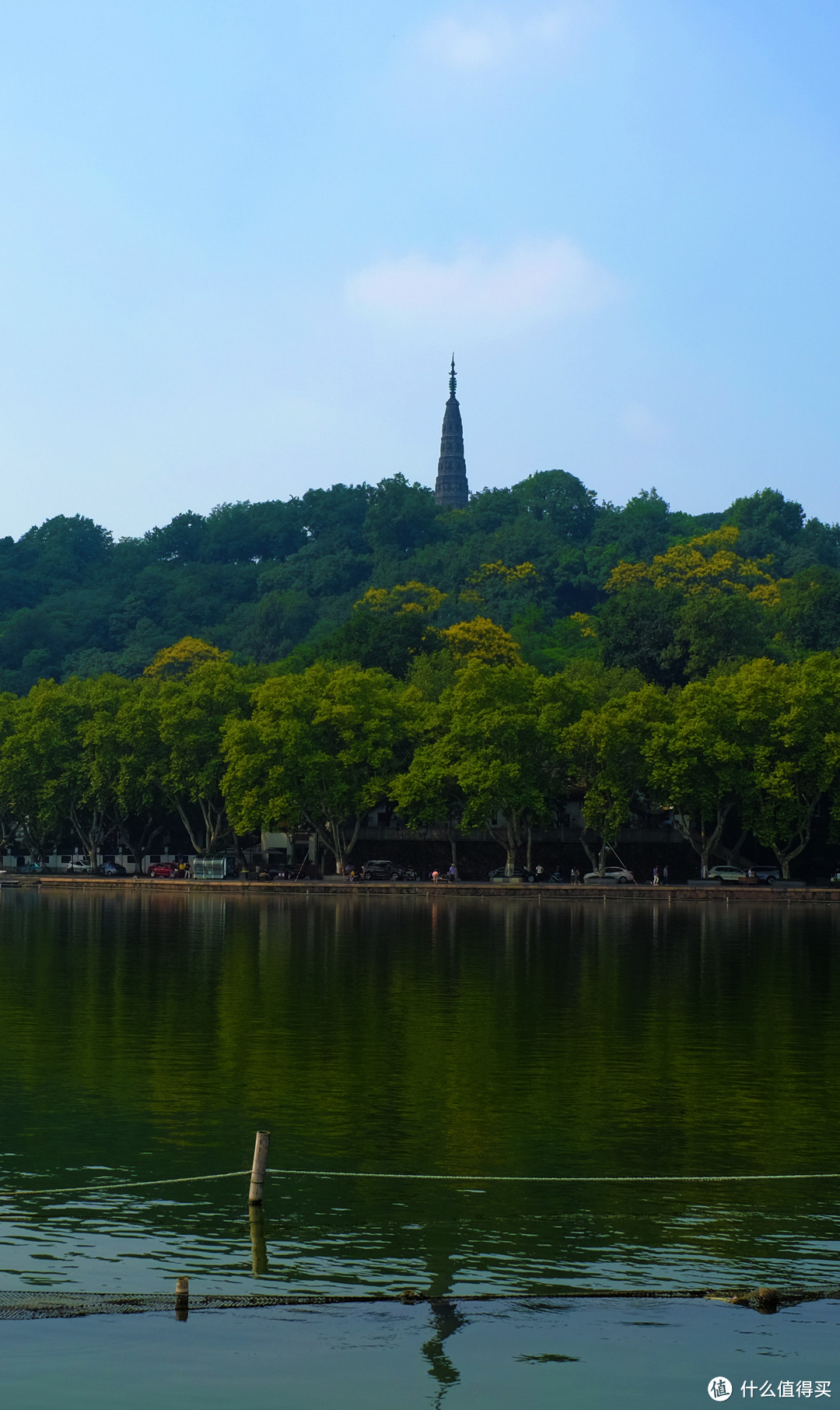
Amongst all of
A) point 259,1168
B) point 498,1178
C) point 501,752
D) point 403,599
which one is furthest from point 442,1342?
point 403,599

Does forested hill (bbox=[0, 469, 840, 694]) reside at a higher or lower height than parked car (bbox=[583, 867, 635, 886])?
higher

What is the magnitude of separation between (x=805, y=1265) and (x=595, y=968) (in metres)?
32.1

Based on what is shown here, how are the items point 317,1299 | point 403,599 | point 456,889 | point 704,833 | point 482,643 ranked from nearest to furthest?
1. point 317,1299
2. point 456,889
3. point 704,833
4. point 482,643
5. point 403,599

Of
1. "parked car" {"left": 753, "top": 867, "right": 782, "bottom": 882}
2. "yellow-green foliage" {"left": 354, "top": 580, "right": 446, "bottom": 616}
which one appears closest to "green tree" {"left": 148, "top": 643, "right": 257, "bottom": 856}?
"parked car" {"left": 753, "top": 867, "right": 782, "bottom": 882}

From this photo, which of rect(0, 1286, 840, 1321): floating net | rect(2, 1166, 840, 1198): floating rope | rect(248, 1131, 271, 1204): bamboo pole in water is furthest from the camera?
rect(2, 1166, 840, 1198): floating rope

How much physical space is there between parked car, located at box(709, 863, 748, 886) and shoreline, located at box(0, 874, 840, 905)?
7.38 feet

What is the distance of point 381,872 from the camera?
10875 cm

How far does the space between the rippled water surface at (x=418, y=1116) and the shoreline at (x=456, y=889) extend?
38380 millimetres

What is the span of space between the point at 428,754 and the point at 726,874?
20.3 m

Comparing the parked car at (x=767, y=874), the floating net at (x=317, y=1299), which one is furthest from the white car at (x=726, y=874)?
the floating net at (x=317, y=1299)

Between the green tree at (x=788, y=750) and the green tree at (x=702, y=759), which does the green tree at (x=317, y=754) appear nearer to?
the green tree at (x=702, y=759)

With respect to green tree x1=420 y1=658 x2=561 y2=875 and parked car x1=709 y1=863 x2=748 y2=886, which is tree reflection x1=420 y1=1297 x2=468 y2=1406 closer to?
green tree x1=420 y1=658 x2=561 y2=875

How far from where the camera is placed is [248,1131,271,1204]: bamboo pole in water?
19812 millimetres

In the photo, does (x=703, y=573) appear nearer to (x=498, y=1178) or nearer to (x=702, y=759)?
(x=702, y=759)
